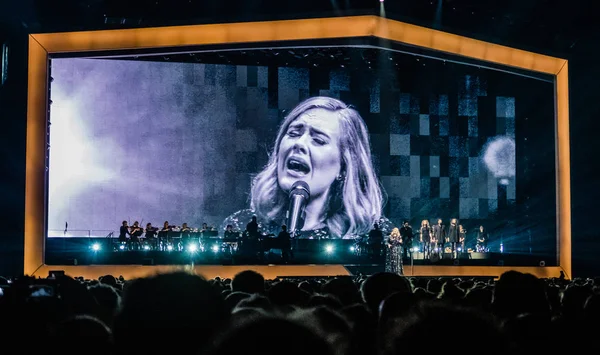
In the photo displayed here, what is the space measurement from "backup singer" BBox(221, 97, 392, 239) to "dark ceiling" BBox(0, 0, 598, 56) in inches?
111

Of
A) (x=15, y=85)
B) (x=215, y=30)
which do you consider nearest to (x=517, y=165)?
(x=215, y=30)

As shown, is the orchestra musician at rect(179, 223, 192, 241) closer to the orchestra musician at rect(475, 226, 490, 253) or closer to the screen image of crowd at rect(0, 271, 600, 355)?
the orchestra musician at rect(475, 226, 490, 253)

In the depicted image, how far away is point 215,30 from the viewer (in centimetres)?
2083

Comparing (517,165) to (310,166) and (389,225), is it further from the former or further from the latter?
(310,166)

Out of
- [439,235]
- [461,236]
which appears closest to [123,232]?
[439,235]

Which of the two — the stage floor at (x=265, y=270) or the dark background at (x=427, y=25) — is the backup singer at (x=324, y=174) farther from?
the dark background at (x=427, y=25)

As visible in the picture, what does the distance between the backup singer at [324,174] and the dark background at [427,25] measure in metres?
3.15

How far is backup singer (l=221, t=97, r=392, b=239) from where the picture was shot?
21672mm

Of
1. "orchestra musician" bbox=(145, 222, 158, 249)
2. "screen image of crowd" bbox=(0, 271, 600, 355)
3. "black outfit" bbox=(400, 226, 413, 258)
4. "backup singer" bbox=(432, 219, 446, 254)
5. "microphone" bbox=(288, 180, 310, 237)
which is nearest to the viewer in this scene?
"screen image of crowd" bbox=(0, 271, 600, 355)

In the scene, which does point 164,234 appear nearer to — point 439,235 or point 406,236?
point 406,236

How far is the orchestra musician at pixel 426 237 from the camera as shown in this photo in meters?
21.7

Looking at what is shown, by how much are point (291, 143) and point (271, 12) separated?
12.2ft

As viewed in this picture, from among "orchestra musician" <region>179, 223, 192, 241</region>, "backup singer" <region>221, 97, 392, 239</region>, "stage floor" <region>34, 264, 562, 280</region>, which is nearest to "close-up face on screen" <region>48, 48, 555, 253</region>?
"backup singer" <region>221, 97, 392, 239</region>

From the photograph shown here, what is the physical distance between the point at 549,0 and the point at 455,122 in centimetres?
429
